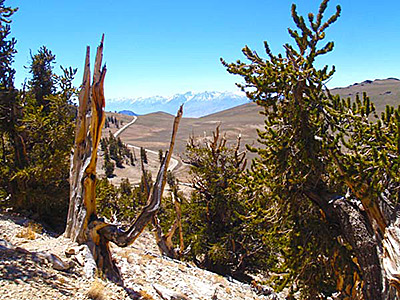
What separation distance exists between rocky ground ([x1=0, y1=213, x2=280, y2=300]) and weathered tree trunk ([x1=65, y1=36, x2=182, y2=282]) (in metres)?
0.32

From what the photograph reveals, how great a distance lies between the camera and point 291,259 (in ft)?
19.5

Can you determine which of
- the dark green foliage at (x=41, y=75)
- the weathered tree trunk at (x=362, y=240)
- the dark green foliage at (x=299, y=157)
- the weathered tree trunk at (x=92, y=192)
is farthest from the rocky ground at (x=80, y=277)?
the dark green foliage at (x=41, y=75)

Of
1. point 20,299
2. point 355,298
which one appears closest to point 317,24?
point 355,298

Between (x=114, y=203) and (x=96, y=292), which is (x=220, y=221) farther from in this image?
(x=114, y=203)

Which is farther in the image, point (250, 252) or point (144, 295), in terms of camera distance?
point (250, 252)

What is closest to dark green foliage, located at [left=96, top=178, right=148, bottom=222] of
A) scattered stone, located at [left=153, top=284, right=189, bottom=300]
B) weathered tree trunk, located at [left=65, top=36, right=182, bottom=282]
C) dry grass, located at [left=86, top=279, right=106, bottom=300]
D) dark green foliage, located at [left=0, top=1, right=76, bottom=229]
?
dark green foliage, located at [left=0, top=1, right=76, bottom=229]

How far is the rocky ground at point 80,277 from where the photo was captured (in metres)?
3.90

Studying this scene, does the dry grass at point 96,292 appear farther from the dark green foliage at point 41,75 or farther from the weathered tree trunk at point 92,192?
the dark green foliage at point 41,75

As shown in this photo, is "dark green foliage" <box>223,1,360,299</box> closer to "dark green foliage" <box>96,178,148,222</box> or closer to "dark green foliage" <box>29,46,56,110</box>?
"dark green foliage" <box>96,178,148,222</box>

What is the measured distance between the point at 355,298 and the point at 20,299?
18.5 ft

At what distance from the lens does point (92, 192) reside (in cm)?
596

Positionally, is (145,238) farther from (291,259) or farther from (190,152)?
(291,259)

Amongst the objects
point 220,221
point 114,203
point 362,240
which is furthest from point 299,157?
point 114,203

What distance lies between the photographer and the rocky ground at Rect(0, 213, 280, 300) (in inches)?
154
